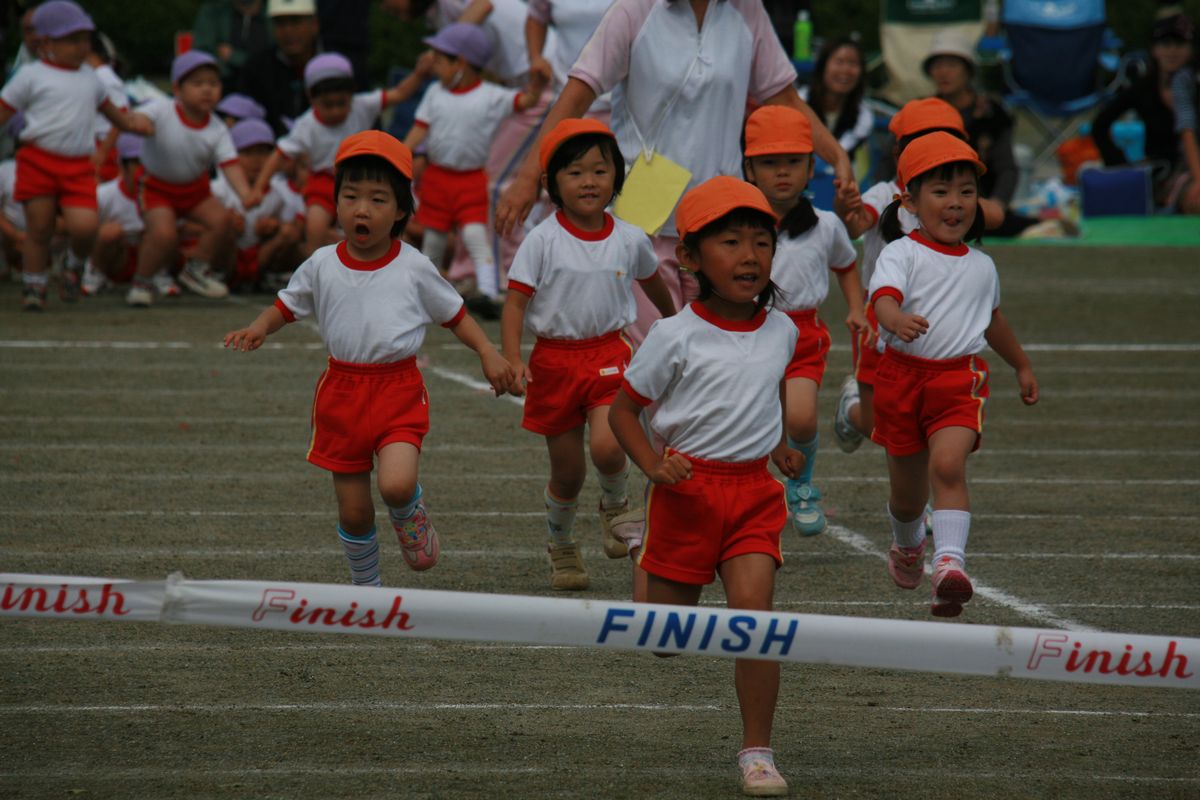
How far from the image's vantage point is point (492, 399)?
1112 centimetres

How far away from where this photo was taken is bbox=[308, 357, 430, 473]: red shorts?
6312 mm

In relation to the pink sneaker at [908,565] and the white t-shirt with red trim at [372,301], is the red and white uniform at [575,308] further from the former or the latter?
the pink sneaker at [908,565]

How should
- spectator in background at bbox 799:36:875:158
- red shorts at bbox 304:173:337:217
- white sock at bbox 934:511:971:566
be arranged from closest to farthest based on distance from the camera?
white sock at bbox 934:511:971:566, spectator in background at bbox 799:36:875:158, red shorts at bbox 304:173:337:217

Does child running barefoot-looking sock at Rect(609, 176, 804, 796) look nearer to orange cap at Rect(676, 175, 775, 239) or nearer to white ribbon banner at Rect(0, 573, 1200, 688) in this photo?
orange cap at Rect(676, 175, 775, 239)

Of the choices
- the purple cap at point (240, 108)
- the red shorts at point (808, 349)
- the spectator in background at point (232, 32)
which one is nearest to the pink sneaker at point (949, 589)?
the red shorts at point (808, 349)

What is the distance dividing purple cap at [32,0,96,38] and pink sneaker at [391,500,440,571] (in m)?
8.51

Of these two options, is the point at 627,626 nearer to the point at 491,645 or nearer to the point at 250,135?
the point at 491,645

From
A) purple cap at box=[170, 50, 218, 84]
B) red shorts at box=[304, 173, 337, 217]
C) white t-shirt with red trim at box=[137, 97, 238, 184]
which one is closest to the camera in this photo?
white t-shirt with red trim at box=[137, 97, 238, 184]

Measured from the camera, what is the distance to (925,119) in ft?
24.6

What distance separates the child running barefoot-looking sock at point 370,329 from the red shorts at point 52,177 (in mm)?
8085

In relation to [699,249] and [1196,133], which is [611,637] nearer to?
[699,249]

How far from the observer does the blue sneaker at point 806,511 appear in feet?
25.1

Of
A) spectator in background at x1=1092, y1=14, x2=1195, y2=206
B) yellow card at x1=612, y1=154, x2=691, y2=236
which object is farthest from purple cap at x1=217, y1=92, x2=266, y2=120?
yellow card at x1=612, y1=154, x2=691, y2=236

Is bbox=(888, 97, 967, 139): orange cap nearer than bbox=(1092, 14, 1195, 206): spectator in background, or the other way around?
bbox=(888, 97, 967, 139): orange cap
